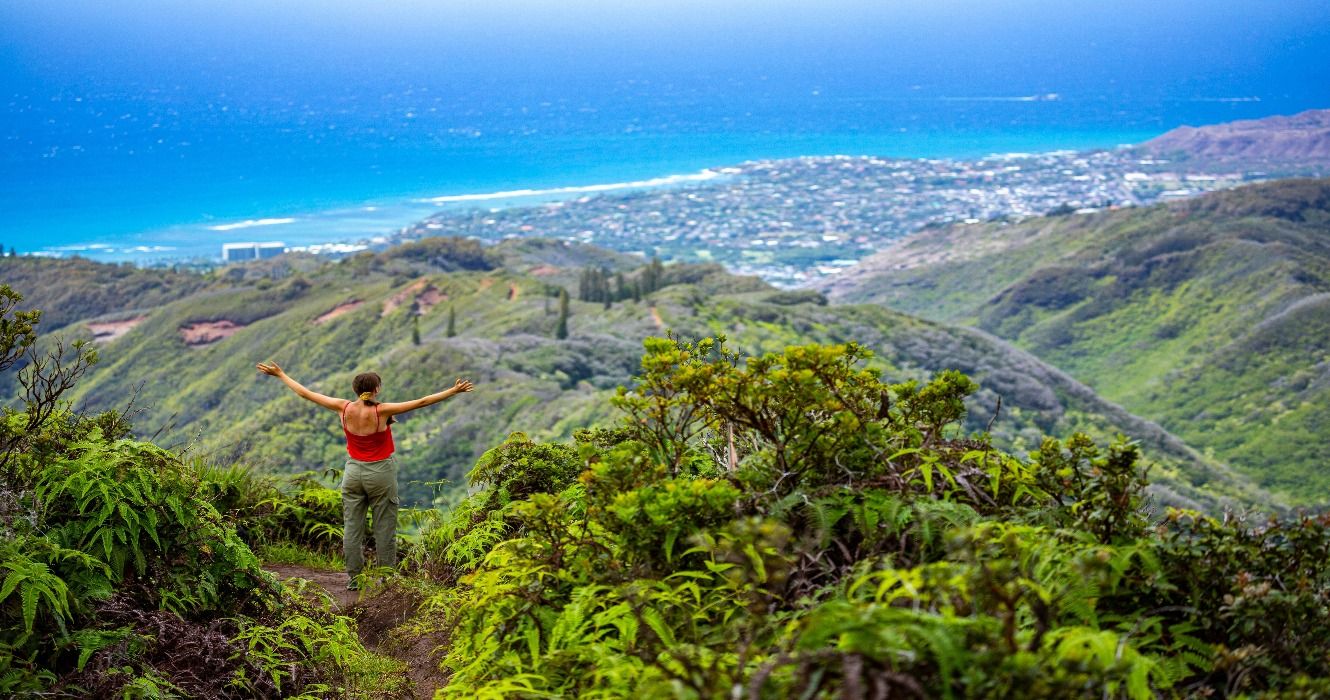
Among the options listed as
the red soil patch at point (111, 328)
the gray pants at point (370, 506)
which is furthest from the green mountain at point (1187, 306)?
the red soil patch at point (111, 328)

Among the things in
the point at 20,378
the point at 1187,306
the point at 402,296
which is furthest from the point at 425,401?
the point at 1187,306

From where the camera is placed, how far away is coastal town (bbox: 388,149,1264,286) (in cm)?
10519

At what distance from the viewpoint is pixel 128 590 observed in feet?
13.2

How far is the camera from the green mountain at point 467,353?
3269 cm

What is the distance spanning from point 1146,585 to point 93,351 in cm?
438

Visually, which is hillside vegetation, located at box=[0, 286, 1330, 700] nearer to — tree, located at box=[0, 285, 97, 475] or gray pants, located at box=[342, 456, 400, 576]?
tree, located at box=[0, 285, 97, 475]

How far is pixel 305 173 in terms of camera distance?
151750mm

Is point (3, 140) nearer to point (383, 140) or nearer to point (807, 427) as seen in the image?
point (383, 140)

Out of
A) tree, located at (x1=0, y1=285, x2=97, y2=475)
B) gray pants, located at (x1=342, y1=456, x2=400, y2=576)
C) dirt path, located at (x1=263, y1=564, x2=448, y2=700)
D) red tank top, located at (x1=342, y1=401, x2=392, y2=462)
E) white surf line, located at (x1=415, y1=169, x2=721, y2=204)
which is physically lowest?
dirt path, located at (x1=263, y1=564, x2=448, y2=700)

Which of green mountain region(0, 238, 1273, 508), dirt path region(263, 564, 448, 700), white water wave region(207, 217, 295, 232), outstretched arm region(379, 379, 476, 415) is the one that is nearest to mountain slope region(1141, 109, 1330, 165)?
green mountain region(0, 238, 1273, 508)

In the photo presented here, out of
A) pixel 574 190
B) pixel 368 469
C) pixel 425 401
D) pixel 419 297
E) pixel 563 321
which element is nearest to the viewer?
pixel 425 401

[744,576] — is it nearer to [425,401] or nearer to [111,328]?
[425,401]

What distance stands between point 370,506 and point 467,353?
30.9m

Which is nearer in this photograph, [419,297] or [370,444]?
[370,444]
